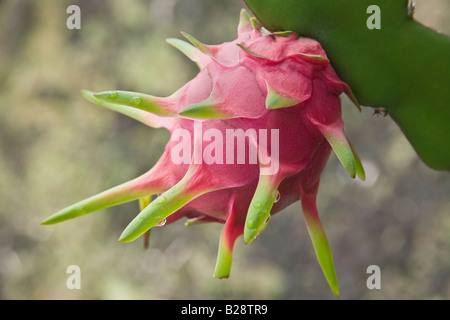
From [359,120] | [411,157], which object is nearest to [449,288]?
[411,157]

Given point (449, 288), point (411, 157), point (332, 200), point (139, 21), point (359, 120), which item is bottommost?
point (449, 288)

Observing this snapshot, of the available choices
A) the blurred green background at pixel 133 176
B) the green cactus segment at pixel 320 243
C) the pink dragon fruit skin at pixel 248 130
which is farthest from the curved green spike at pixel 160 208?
the blurred green background at pixel 133 176

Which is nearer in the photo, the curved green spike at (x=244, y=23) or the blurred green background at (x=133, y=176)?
the curved green spike at (x=244, y=23)

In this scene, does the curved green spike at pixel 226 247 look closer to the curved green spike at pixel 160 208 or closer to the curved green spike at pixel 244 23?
the curved green spike at pixel 160 208

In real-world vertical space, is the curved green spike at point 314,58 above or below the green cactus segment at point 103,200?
above

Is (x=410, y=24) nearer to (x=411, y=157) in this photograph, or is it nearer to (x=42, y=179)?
(x=411, y=157)

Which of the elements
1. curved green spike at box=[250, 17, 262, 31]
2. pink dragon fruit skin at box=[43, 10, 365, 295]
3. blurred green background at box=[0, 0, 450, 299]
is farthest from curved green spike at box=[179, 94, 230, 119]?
blurred green background at box=[0, 0, 450, 299]

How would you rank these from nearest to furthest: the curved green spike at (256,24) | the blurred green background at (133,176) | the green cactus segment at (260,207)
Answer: the green cactus segment at (260,207), the curved green spike at (256,24), the blurred green background at (133,176)

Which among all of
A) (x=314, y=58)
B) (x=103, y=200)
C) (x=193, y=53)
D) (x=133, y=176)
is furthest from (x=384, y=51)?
(x=133, y=176)
